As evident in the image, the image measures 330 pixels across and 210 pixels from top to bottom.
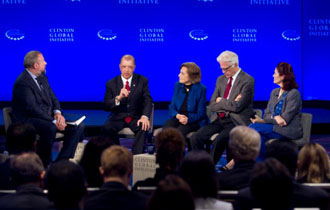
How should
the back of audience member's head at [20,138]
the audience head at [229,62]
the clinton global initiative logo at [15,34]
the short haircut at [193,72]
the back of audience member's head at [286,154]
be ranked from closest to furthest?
the back of audience member's head at [286,154] → the back of audience member's head at [20,138] → the audience head at [229,62] → the short haircut at [193,72] → the clinton global initiative logo at [15,34]

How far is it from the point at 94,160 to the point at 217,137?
2.12 metres

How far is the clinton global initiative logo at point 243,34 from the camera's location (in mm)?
7922

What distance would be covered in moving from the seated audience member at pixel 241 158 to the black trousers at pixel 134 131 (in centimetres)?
223

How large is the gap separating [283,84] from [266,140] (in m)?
0.59

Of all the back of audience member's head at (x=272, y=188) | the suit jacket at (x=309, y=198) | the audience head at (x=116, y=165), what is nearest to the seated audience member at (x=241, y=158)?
the suit jacket at (x=309, y=198)

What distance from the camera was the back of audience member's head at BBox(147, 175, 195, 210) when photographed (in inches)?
75.7

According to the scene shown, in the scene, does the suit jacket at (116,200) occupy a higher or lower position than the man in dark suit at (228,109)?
lower

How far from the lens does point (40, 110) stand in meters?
5.42

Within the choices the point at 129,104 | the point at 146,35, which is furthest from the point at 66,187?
the point at 146,35

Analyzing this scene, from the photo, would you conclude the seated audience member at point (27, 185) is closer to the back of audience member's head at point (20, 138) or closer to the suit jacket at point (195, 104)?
the back of audience member's head at point (20, 138)

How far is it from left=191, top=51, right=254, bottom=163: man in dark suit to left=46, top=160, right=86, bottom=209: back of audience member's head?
10.0 feet

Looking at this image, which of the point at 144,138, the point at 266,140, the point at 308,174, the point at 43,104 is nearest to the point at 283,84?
the point at 266,140

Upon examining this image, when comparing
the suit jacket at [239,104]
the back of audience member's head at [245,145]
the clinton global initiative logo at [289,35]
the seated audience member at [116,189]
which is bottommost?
the seated audience member at [116,189]

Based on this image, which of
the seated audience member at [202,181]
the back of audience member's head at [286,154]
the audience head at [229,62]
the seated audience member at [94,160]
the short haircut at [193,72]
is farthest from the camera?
the short haircut at [193,72]
